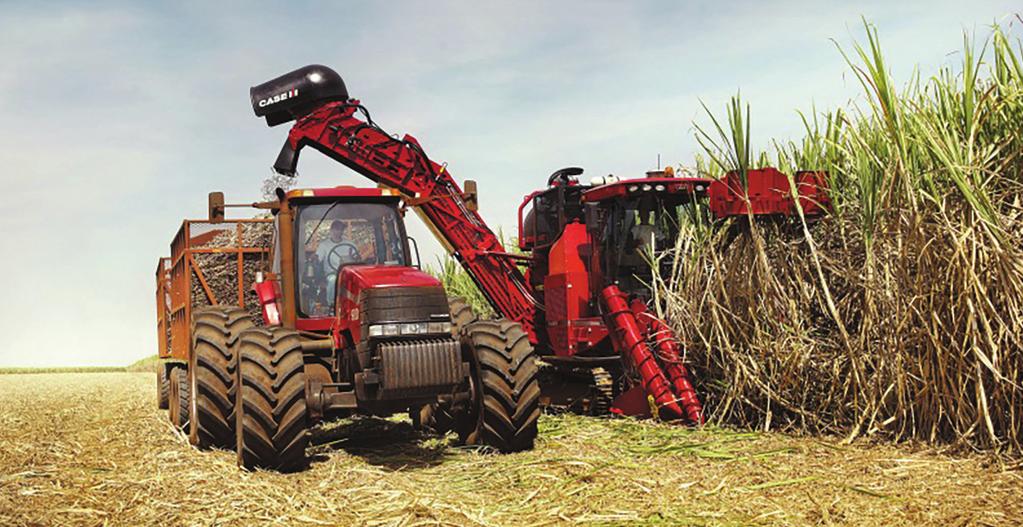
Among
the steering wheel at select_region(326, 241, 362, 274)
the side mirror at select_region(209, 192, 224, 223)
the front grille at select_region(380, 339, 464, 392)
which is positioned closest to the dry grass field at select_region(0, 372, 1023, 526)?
the front grille at select_region(380, 339, 464, 392)

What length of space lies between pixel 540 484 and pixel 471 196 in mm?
4141

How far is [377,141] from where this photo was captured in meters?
11.3

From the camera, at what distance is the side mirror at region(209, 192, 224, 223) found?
941 cm

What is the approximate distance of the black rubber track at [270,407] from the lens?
6414 millimetres

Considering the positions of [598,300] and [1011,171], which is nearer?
[1011,171]

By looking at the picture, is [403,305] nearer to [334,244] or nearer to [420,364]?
[420,364]

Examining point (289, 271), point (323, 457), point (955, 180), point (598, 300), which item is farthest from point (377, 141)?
point (955, 180)

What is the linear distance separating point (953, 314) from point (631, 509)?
2.82 metres

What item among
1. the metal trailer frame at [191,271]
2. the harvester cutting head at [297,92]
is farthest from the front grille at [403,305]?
the harvester cutting head at [297,92]

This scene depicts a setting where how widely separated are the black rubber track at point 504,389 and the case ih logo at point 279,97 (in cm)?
505

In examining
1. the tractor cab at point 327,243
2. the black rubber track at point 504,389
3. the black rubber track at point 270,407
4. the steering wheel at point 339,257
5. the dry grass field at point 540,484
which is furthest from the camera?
the steering wheel at point 339,257

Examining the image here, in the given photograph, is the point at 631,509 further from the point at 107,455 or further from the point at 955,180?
the point at 107,455

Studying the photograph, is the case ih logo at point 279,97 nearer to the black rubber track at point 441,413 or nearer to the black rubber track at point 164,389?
the black rubber track at point 164,389

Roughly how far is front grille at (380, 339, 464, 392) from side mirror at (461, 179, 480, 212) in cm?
287
